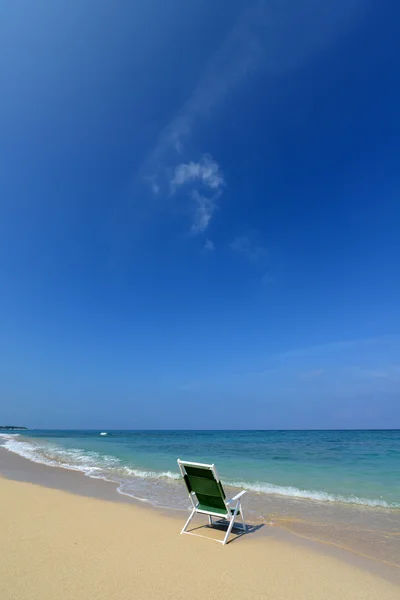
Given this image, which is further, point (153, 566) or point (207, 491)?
point (207, 491)

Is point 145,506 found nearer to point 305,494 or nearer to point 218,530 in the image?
point 218,530

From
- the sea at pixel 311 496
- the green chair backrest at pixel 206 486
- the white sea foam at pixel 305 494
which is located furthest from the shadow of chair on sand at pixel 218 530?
the white sea foam at pixel 305 494

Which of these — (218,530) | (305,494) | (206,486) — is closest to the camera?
(206,486)

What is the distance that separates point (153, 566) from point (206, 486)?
64.5 inches

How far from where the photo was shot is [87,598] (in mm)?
3334

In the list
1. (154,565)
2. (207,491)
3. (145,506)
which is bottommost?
(145,506)

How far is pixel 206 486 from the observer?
5.62 meters

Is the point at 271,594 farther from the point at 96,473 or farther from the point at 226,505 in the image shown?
the point at 96,473

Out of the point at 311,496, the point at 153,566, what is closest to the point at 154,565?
the point at 153,566

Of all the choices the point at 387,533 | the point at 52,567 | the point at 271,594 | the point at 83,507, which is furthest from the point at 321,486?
the point at 52,567

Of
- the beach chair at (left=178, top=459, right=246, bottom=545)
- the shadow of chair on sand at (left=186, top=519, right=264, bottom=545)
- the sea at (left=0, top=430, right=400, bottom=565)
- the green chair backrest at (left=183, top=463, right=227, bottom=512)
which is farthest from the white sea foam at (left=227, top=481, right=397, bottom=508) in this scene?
the green chair backrest at (left=183, top=463, right=227, bottom=512)

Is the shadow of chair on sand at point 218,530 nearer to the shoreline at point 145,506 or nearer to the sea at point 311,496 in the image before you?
the shoreline at point 145,506

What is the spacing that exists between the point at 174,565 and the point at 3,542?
2517 millimetres

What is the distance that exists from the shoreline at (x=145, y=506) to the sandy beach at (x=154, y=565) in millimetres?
159
